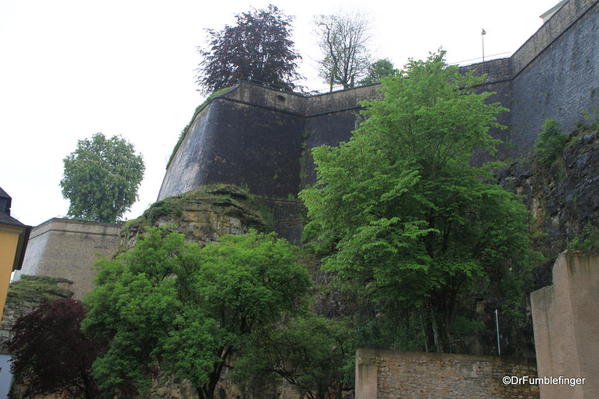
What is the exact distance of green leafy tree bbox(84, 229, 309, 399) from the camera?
14.2 metres

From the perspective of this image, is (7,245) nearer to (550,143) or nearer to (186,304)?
(186,304)

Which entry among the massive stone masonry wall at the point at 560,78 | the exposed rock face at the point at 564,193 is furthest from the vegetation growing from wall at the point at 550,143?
the massive stone masonry wall at the point at 560,78

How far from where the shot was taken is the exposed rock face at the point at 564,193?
1584 cm

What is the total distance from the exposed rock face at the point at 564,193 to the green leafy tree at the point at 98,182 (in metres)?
Result: 25.5

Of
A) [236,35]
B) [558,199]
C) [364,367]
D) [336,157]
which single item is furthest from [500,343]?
[236,35]

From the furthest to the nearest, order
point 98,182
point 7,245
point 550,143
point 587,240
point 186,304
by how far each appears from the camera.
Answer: point 98,182 → point 550,143 → point 7,245 → point 186,304 → point 587,240

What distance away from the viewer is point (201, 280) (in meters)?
15.5

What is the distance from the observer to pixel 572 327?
8.30m

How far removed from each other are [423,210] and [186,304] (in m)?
6.86

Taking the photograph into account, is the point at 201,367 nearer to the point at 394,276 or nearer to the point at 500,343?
the point at 394,276

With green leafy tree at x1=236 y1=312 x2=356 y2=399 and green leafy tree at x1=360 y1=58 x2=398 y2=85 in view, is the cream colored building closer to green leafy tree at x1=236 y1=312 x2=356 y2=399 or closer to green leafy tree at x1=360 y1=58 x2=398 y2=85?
green leafy tree at x1=236 y1=312 x2=356 y2=399

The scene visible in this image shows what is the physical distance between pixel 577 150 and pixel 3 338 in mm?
22453

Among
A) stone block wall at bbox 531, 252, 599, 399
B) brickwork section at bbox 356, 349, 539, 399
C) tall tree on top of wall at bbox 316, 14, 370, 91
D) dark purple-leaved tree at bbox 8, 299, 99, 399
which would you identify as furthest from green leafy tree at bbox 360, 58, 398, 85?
stone block wall at bbox 531, 252, 599, 399

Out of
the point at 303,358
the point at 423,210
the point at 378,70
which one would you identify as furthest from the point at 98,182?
the point at 423,210
